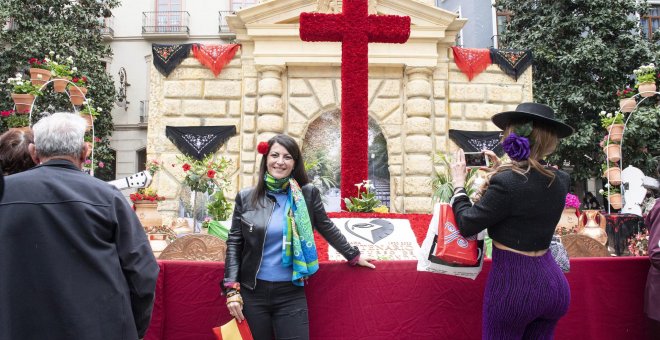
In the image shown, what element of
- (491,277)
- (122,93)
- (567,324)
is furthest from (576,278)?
(122,93)

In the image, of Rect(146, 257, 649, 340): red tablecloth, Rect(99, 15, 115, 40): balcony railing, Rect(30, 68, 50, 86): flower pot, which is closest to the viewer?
Rect(146, 257, 649, 340): red tablecloth

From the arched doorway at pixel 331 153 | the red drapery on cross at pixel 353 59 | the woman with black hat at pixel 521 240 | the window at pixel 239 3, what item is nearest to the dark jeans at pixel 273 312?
the woman with black hat at pixel 521 240

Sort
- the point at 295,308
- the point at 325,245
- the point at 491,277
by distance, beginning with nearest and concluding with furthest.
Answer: the point at 491,277 → the point at 295,308 → the point at 325,245

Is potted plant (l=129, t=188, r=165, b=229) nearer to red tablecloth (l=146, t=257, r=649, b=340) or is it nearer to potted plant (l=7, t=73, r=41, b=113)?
potted plant (l=7, t=73, r=41, b=113)

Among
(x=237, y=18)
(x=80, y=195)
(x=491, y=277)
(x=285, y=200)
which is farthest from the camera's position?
(x=237, y=18)

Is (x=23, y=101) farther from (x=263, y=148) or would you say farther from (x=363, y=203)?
(x=263, y=148)

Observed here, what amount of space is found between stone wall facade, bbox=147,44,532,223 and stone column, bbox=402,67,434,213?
2cm

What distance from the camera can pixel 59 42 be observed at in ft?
49.3

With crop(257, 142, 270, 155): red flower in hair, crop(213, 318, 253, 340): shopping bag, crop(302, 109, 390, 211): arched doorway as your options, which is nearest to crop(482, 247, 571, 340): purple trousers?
crop(213, 318, 253, 340): shopping bag

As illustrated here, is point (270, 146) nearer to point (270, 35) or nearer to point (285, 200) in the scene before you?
point (285, 200)

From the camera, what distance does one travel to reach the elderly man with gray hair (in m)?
1.76

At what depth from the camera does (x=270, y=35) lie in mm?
8648

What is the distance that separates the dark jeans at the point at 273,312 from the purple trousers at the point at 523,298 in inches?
34.6

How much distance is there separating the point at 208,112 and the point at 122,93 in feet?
39.1
